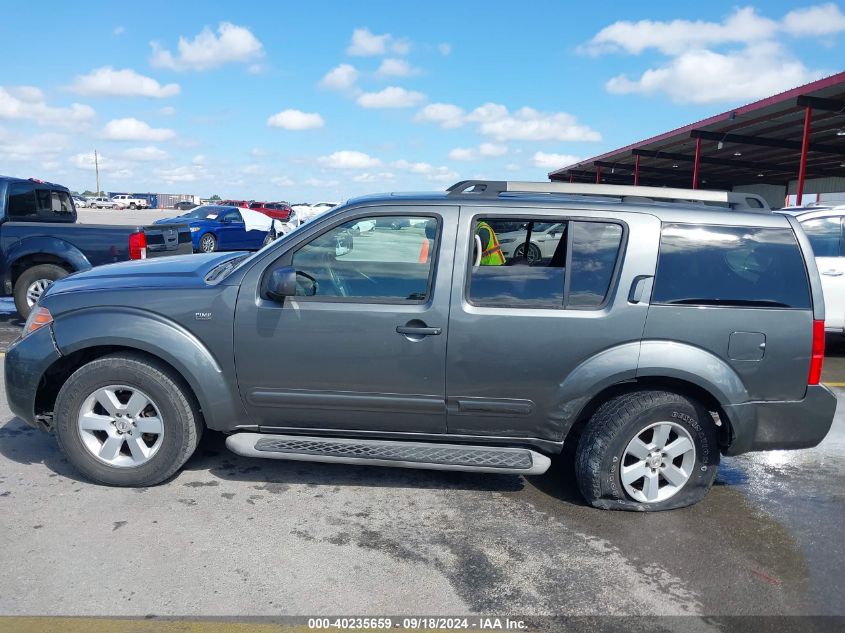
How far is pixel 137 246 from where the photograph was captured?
8.32m

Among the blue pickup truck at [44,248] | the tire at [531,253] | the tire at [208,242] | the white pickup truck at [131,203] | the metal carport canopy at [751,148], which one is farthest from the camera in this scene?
the white pickup truck at [131,203]

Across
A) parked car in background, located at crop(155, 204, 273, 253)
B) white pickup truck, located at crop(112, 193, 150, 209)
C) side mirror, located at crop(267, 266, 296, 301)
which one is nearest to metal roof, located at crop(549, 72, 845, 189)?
side mirror, located at crop(267, 266, 296, 301)

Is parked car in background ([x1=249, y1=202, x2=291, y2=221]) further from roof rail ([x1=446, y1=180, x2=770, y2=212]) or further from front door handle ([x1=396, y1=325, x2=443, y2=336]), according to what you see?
front door handle ([x1=396, y1=325, x2=443, y2=336])

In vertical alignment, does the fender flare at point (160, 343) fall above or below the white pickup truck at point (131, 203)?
below

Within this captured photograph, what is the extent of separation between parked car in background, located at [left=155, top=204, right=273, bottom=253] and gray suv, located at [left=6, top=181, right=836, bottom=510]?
17.2 metres

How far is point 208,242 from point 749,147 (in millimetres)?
20239

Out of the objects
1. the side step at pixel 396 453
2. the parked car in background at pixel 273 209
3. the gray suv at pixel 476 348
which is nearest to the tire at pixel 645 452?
the gray suv at pixel 476 348

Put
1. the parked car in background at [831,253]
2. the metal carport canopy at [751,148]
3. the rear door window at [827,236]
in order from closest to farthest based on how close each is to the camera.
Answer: the parked car in background at [831,253]
the rear door window at [827,236]
the metal carport canopy at [751,148]

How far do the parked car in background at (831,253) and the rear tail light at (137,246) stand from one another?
805 centimetres

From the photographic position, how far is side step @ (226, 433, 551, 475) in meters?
3.67

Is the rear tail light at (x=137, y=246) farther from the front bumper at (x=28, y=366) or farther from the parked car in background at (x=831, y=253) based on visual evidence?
the parked car in background at (x=831, y=253)

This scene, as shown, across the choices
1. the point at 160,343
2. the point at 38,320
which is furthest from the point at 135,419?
the point at 38,320

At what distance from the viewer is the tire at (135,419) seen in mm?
3783

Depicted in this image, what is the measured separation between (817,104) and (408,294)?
51.0ft
